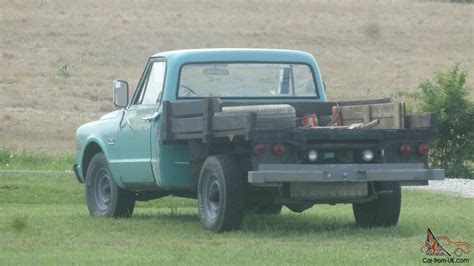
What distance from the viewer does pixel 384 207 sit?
12.8 m

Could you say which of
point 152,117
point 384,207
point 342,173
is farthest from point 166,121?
point 384,207

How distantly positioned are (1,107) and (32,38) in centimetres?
1435

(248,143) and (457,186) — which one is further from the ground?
(248,143)

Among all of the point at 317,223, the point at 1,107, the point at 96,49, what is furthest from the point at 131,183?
the point at 96,49

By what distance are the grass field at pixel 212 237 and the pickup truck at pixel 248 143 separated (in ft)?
1.12

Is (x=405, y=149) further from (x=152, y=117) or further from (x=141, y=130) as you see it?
(x=141, y=130)

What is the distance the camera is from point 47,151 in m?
29.5

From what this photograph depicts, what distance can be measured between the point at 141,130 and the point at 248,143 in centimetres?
185

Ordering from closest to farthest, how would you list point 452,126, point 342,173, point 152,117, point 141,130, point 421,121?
point 342,173, point 421,121, point 152,117, point 141,130, point 452,126

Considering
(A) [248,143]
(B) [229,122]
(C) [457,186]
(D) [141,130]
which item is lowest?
(C) [457,186]

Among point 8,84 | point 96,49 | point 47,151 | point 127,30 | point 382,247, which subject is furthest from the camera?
point 127,30

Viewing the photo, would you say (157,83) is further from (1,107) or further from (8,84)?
(8,84)

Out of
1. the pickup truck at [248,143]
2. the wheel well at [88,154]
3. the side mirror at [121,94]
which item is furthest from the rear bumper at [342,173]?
the wheel well at [88,154]

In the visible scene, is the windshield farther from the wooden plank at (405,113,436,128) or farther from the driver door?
the wooden plank at (405,113,436,128)
